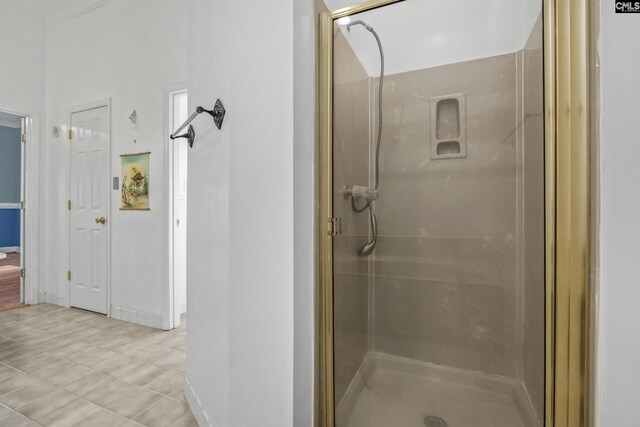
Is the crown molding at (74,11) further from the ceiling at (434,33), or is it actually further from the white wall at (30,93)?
the ceiling at (434,33)

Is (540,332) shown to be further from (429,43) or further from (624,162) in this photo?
(429,43)

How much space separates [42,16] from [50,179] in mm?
1881

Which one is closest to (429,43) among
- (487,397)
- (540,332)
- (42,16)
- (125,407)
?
(540,332)

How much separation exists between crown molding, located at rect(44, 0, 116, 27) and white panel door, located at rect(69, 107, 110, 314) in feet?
3.50

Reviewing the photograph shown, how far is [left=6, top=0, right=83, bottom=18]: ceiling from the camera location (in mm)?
3344

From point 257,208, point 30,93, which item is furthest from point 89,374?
point 30,93

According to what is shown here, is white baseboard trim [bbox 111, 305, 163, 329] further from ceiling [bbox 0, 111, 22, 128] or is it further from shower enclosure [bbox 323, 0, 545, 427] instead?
ceiling [bbox 0, 111, 22, 128]

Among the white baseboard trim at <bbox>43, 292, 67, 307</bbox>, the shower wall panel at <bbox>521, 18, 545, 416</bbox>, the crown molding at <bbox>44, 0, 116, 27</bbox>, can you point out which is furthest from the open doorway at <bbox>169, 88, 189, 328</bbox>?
the shower wall panel at <bbox>521, 18, 545, 416</bbox>

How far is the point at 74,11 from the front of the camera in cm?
342

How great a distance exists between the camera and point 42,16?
3.63 meters

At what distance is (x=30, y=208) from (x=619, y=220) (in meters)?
4.99

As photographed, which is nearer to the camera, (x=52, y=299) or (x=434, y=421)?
(x=434, y=421)

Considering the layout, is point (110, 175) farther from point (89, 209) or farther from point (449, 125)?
point (449, 125)

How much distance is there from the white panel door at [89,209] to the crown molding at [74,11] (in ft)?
3.50
